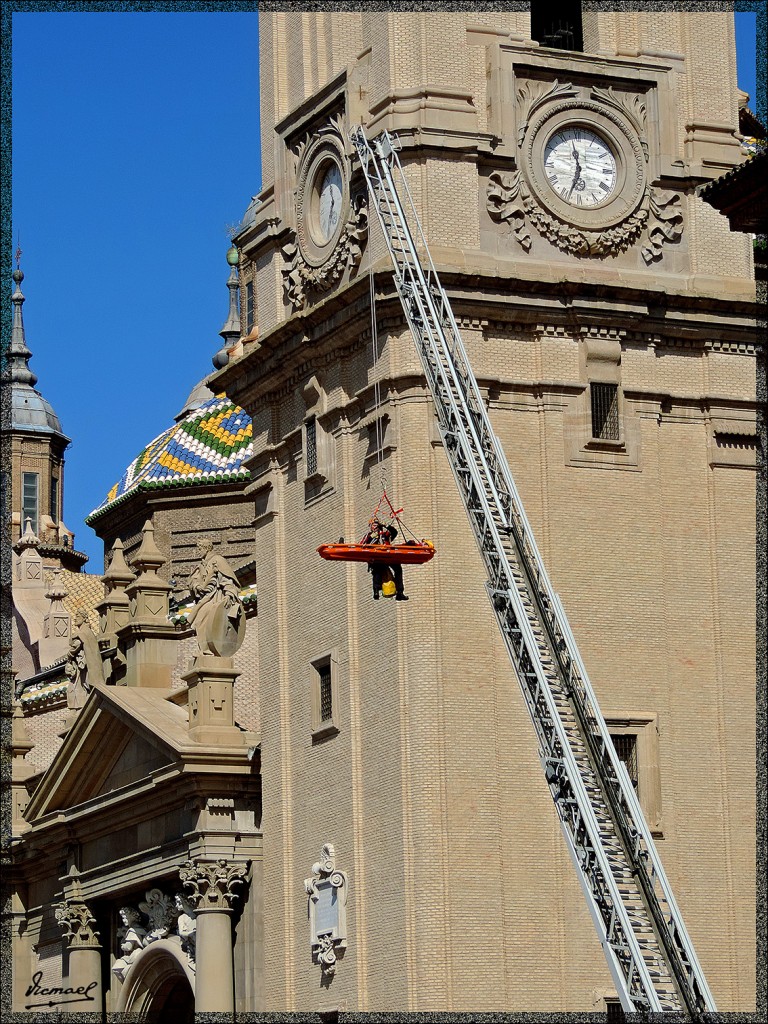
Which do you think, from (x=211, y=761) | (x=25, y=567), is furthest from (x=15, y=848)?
(x=25, y=567)

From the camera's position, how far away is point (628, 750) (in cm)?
4506

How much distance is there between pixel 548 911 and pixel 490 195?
450 inches

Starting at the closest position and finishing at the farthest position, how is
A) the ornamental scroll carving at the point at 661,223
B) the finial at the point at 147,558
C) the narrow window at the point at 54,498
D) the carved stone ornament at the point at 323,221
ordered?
the carved stone ornament at the point at 323,221
the ornamental scroll carving at the point at 661,223
the finial at the point at 147,558
the narrow window at the point at 54,498

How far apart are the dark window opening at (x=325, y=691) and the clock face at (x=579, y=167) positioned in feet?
28.3

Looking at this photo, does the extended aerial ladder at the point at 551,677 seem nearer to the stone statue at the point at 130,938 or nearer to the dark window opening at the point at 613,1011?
the dark window opening at the point at 613,1011

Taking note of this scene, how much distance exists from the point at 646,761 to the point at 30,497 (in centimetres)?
6264

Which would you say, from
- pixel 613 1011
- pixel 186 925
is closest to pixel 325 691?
pixel 186 925

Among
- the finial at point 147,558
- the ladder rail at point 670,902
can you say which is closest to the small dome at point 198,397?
the finial at point 147,558

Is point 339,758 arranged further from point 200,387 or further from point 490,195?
point 200,387

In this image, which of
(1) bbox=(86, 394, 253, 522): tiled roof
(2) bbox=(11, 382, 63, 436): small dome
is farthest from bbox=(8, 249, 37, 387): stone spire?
(1) bbox=(86, 394, 253, 522): tiled roof

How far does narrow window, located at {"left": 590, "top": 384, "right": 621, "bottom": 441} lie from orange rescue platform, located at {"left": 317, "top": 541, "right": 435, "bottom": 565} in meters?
7.77

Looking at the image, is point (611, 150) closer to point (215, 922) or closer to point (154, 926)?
point (215, 922)

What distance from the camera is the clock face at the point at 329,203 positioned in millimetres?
47812

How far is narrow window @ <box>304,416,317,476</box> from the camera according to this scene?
48000mm
